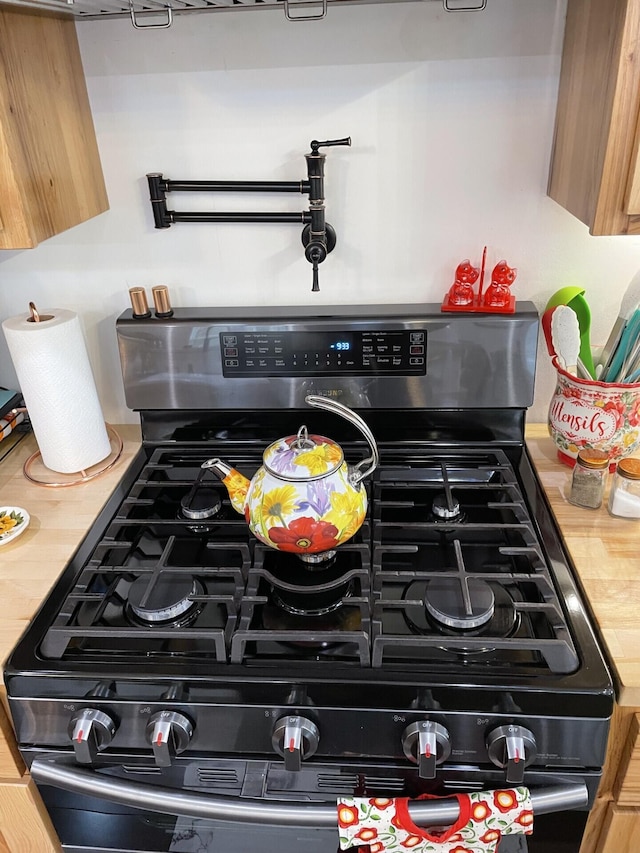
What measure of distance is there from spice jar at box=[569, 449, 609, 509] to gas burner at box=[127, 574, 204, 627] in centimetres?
61

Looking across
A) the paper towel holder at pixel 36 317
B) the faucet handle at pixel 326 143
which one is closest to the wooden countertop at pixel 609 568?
the faucet handle at pixel 326 143

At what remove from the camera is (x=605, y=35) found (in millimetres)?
917

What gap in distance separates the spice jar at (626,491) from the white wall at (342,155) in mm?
319

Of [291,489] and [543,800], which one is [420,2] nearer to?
[291,489]

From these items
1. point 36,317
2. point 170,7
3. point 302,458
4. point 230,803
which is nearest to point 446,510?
point 302,458

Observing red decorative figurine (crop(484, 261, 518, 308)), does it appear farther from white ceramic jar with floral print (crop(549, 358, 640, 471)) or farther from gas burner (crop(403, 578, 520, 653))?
gas burner (crop(403, 578, 520, 653))

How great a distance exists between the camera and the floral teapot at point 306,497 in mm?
957

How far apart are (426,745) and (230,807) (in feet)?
0.90

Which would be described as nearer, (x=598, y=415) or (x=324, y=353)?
(x=598, y=415)

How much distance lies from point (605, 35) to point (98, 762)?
46.4 inches

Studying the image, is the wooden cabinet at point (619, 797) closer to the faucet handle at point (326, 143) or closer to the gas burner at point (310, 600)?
the gas burner at point (310, 600)

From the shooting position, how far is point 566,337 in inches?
46.2

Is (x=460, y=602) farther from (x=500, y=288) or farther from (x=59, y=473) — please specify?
(x=59, y=473)

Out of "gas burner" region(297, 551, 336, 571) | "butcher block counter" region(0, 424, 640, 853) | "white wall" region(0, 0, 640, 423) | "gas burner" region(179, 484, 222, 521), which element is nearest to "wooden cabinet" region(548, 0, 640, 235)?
"white wall" region(0, 0, 640, 423)
